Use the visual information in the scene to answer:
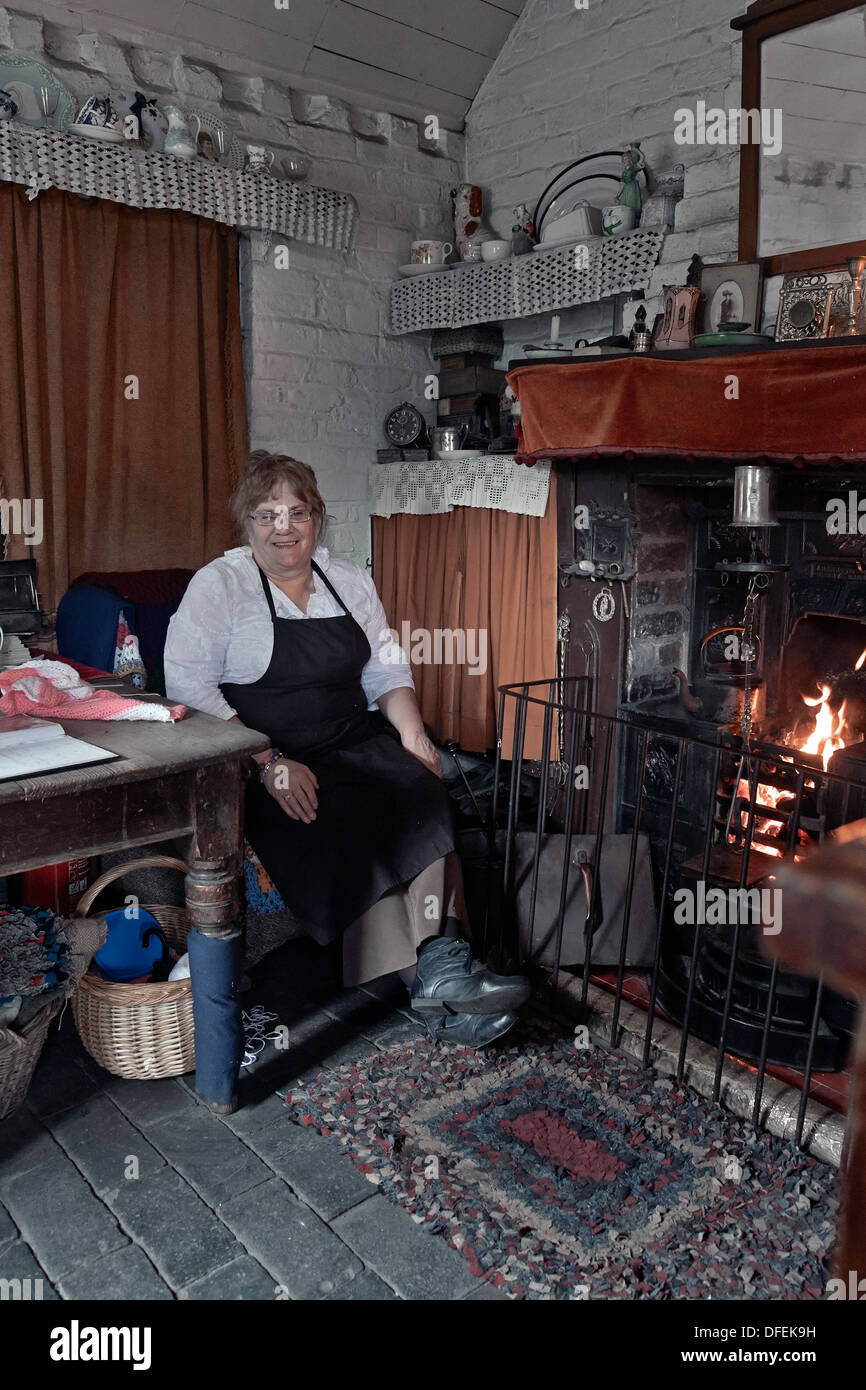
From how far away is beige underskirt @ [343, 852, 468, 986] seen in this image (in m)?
2.42

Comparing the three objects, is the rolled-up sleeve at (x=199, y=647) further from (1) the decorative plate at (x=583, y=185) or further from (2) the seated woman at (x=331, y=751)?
(1) the decorative plate at (x=583, y=185)

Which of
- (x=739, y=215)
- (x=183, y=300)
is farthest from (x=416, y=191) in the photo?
(x=739, y=215)

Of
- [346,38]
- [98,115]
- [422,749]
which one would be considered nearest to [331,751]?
[422,749]

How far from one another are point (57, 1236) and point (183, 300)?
340 centimetres

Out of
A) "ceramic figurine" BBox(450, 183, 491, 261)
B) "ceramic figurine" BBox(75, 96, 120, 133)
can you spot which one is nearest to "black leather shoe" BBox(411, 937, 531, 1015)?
"ceramic figurine" BBox(75, 96, 120, 133)

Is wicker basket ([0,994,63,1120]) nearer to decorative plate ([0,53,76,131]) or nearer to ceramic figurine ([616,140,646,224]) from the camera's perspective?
decorative plate ([0,53,76,131])

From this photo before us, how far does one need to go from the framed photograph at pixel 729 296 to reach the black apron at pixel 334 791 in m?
1.64

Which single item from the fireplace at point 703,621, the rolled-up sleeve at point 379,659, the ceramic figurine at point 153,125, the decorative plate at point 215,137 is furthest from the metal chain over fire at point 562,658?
the ceramic figurine at point 153,125

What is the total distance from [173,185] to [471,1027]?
3208 mm

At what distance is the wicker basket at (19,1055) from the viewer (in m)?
1.99

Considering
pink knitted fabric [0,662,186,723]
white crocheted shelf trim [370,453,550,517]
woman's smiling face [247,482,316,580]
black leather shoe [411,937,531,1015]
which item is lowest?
black leather shoe [411,937,531,1015]

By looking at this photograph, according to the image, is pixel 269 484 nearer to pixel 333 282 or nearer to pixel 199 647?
pixel 199 647

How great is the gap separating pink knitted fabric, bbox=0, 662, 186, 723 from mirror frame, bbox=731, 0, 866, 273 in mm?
2526

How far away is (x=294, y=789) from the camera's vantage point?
2.38 metres
